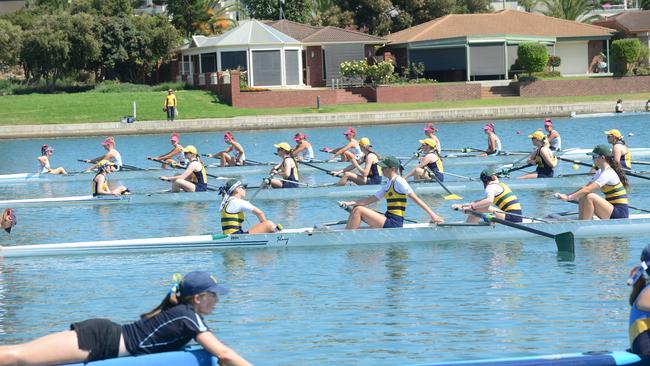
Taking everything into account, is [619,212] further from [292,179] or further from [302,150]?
[302,150]

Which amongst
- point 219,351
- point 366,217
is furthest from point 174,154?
point 219,351

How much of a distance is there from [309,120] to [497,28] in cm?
1944

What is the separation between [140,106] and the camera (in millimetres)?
55469

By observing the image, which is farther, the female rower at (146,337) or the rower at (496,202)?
the rower at (496,202)

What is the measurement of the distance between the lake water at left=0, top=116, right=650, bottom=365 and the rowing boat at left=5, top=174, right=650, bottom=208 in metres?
2.52

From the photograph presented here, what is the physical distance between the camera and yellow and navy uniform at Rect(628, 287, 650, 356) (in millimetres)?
8975

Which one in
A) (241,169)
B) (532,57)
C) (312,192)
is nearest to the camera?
(312,192)

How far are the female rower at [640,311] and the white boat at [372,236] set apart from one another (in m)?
8.42

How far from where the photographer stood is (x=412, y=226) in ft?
58.5

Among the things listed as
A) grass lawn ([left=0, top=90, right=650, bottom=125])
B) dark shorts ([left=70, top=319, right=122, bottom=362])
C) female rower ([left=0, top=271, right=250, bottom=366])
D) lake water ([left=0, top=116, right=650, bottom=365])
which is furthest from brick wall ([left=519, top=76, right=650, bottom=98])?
dark shorts ([left=70, top=319, right=122, bottom=362])

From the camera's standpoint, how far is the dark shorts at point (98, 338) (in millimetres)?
9008

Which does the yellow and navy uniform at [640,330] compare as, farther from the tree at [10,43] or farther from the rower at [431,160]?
the tree at [10,43]

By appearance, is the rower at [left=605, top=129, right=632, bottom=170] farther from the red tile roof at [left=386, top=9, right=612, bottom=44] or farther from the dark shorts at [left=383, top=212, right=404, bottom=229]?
the red tile roof at [left=386, top=9, right=612, bottom=44]

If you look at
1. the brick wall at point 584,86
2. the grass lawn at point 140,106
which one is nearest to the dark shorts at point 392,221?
the grass lawn at point 140,106
